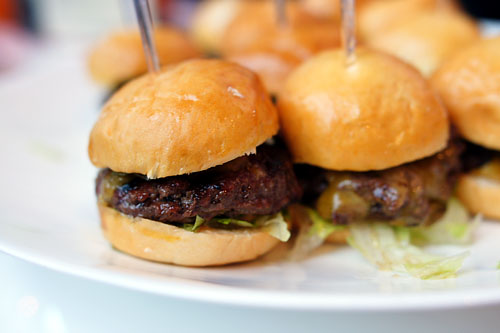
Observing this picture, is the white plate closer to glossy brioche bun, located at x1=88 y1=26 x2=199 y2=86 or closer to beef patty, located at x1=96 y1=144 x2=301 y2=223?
beef patty, located at x1=96 y1=144 x2=301 y2=223

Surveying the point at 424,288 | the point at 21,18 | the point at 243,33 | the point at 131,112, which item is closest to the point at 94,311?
the point at 131,112

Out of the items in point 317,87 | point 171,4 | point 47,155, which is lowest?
point 171,4

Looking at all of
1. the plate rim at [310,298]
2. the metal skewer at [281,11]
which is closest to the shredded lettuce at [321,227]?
the plate rim at [310,298]

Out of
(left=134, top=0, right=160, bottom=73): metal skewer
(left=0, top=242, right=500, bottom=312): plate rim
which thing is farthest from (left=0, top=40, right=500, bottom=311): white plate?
(left=134, top=0, right=160, bottom=73): metal skewer

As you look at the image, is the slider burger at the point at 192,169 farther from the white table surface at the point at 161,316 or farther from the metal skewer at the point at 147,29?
the white table surface at the point at 161,316

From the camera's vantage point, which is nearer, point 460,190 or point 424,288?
point 424,288

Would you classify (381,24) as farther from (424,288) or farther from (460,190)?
(424,288)
